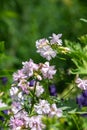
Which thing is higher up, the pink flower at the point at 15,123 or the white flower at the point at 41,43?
the white flower at the point at 41,43

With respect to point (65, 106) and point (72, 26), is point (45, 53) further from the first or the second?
point (72, 26)

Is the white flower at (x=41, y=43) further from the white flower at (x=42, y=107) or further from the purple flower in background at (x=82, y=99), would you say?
the purple flower in background at (x=82, y=99)

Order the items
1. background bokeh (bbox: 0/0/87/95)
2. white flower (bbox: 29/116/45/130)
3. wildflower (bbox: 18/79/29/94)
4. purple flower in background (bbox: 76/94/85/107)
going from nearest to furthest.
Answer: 1. white flower (bbox: 29/116/45/130)
2. wildflower (bbox: 18/79/29/94)
3. purple flower in background (bbox: 76/94/85/107)
4. background bokeh (bbox: 0/0/87/95)

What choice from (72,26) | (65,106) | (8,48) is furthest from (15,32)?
(65,106)

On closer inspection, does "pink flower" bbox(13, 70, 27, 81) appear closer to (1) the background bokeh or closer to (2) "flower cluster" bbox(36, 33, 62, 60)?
(2) "flower cluster" bbox(36, 33, 62, 60)

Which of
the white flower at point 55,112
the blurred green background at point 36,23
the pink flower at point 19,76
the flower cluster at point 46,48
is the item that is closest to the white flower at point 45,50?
the flower cluster at point 46,48

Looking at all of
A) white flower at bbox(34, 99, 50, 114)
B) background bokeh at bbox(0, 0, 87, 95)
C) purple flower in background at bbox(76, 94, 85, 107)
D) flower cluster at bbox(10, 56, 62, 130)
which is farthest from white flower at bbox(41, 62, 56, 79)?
background bokeh at bbox(0, 0, 87, 95)
